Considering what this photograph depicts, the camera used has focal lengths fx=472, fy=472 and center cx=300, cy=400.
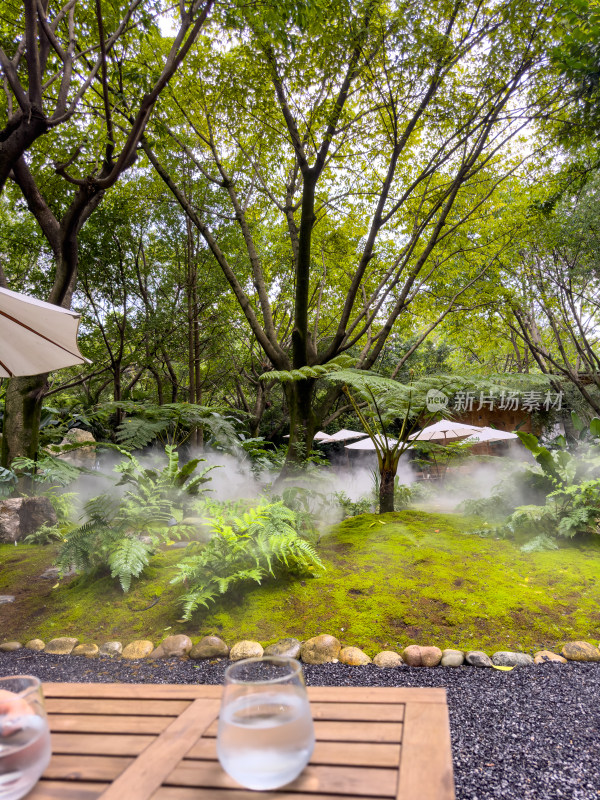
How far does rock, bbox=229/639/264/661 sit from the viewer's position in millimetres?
3037

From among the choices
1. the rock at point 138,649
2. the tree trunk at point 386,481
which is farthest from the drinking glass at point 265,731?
the tree trunk at point 386,481

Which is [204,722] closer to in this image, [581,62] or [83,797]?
[83,797]

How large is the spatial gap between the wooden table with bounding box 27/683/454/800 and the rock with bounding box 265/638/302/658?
7.57 ft

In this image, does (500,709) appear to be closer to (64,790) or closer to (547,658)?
(547,658)

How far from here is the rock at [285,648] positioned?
9.95 feet

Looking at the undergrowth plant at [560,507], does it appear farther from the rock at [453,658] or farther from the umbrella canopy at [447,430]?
the umbrella canopy at [447,430]

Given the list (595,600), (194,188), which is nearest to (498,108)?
(595,600)

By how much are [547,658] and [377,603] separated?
46.1 inches

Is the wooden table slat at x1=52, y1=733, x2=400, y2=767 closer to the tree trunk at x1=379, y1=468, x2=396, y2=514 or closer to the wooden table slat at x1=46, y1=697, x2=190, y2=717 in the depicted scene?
the wooden table slat at x1=46, y1=697, x2=190, y2=717

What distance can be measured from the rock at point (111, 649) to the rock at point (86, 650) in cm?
4

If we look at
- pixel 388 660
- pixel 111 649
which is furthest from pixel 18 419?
pixel 388 660

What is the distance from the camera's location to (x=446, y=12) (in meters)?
5.50

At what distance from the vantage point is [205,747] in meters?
0.74

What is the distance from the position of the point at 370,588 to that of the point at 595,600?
1685 millimetres
